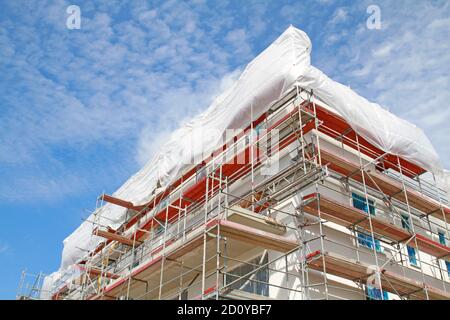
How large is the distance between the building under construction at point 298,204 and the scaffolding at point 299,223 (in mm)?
39

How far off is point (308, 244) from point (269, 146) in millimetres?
3286

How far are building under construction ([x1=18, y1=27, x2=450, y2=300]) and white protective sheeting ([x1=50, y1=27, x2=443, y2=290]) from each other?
4cm

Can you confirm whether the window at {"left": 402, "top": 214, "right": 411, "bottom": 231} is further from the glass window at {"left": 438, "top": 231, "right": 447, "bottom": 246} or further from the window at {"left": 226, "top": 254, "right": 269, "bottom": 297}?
the window at {"left": 226, "top": 254, "right": 269, "bottom": 297}

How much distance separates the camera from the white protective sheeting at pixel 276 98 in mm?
13992

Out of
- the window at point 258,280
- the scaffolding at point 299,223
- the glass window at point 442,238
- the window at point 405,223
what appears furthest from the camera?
the glass window at point 442,238

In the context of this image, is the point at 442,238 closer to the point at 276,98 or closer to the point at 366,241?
the point at 366,241

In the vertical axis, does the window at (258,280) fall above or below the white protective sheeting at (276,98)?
below

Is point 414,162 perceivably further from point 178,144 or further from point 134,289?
point 134,289

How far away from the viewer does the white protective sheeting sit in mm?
13992

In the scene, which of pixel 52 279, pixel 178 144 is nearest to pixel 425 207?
pixel 178 144

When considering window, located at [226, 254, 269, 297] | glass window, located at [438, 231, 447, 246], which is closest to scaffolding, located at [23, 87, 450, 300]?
window, located at [226, 254, 269, 297]

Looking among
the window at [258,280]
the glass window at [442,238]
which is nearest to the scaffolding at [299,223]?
the window at [258,280]

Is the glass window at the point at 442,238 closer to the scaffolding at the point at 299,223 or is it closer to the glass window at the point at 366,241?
the scaffolding at the point at 299,223

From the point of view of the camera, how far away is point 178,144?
706 inches
